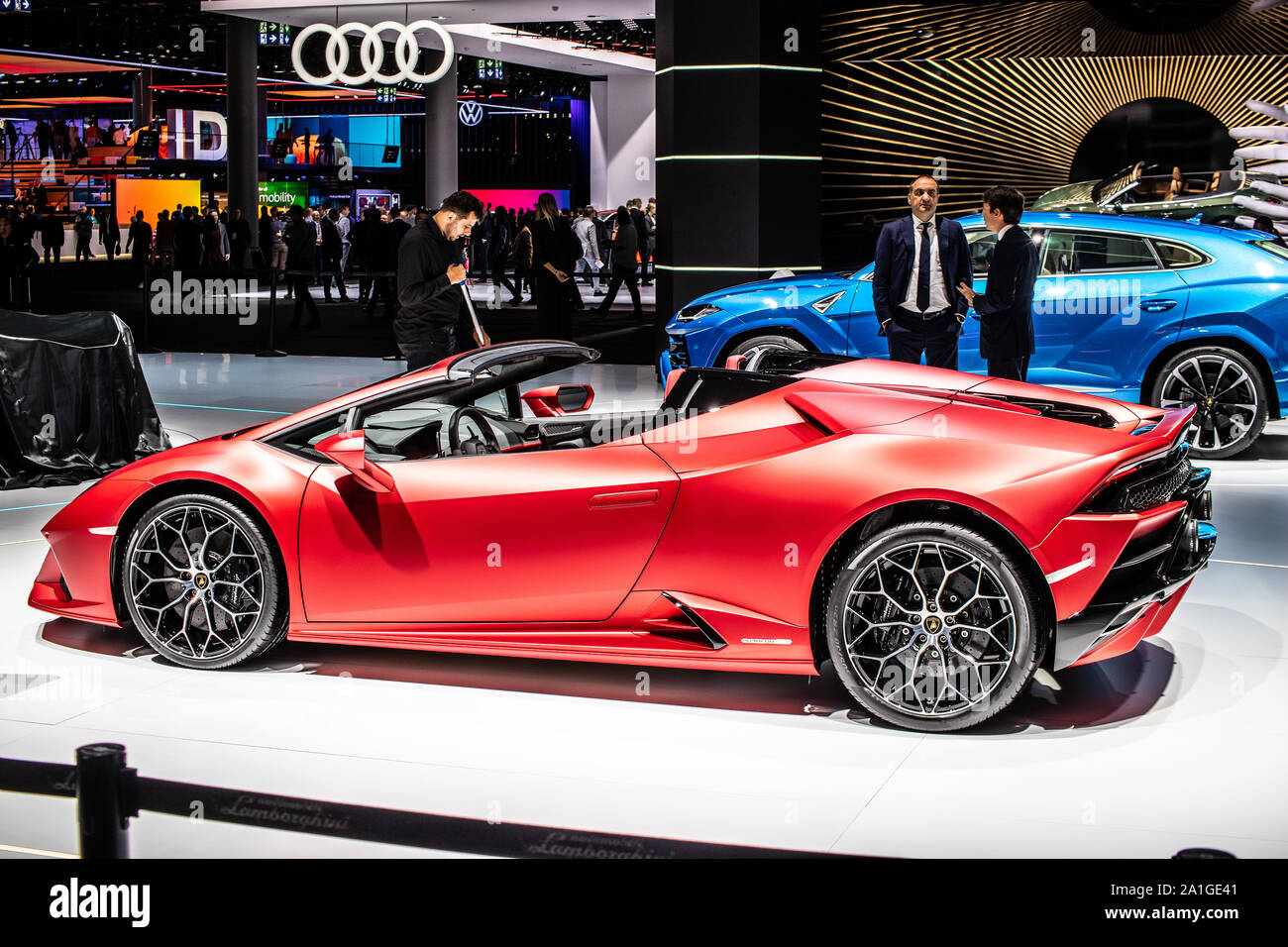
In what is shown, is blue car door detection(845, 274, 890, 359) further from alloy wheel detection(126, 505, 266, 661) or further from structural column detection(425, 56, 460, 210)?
structural column detection(425, 56, 460, 210)

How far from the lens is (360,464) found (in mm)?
4539

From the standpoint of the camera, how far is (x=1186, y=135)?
12.9m

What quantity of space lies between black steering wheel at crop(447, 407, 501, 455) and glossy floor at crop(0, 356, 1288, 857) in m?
0.75

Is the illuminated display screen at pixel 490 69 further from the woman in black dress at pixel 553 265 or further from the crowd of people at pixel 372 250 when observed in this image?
the woman in black dress at pixel 553 265

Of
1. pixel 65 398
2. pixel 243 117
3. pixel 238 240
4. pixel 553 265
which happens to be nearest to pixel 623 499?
pixel 65 398

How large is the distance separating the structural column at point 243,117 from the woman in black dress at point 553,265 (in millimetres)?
16452

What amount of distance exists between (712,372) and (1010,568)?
1215 mm

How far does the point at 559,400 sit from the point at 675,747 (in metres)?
1.72

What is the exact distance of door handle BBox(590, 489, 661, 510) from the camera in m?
4.27

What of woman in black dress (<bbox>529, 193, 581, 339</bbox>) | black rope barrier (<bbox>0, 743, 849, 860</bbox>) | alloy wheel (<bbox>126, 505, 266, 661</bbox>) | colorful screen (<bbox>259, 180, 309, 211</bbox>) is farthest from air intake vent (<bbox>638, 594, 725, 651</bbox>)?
colorful screen (<bbox>259, 180, 309, 211</bbox>)

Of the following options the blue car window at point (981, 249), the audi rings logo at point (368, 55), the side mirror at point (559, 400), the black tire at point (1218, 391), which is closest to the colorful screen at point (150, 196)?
the audi rings logo at point (368, 55)

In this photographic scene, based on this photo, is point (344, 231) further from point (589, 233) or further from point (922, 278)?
point (922, 278)
